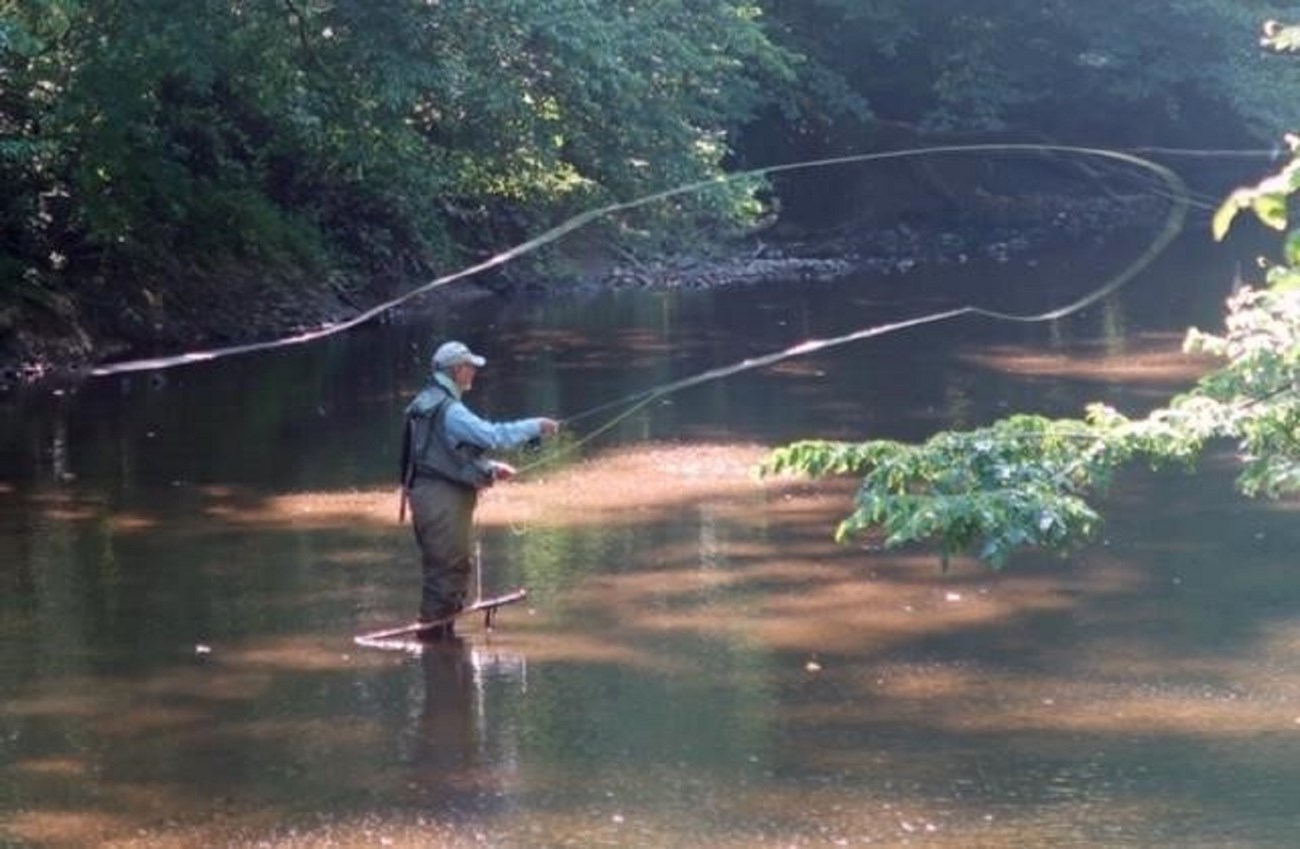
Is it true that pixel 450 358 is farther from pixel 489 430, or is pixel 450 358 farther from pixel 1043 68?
pixel 1043 68

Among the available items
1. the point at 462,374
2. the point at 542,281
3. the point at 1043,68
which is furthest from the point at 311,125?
Answer: the point at 1043,68

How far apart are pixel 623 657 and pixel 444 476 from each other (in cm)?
119

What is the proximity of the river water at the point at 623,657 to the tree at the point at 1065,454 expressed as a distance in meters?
2.24

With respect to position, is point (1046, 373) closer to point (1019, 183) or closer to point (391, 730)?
point (391, 730)

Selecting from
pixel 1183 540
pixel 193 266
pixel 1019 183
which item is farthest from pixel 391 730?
pixel 1019 183

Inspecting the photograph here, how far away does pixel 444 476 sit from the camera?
10211 mm

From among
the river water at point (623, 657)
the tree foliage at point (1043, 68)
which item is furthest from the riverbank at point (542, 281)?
the river water at point (623, 657)

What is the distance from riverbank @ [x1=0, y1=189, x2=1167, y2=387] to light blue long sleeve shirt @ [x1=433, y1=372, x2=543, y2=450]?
429 inches

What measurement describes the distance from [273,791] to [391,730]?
85 cm

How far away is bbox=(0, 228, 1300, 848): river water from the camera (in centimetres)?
792

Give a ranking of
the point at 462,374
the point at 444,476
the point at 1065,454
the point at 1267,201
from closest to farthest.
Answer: the point at 1267,201 → the point at 1065,454 → the point at 444,476 → the point at 462,374

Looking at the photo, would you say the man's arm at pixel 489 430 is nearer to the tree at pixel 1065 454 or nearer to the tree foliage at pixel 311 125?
the tree at pixel 1065 454

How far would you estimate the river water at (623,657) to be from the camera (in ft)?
26.0

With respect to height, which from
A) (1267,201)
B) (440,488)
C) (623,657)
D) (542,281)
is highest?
(542,281)
